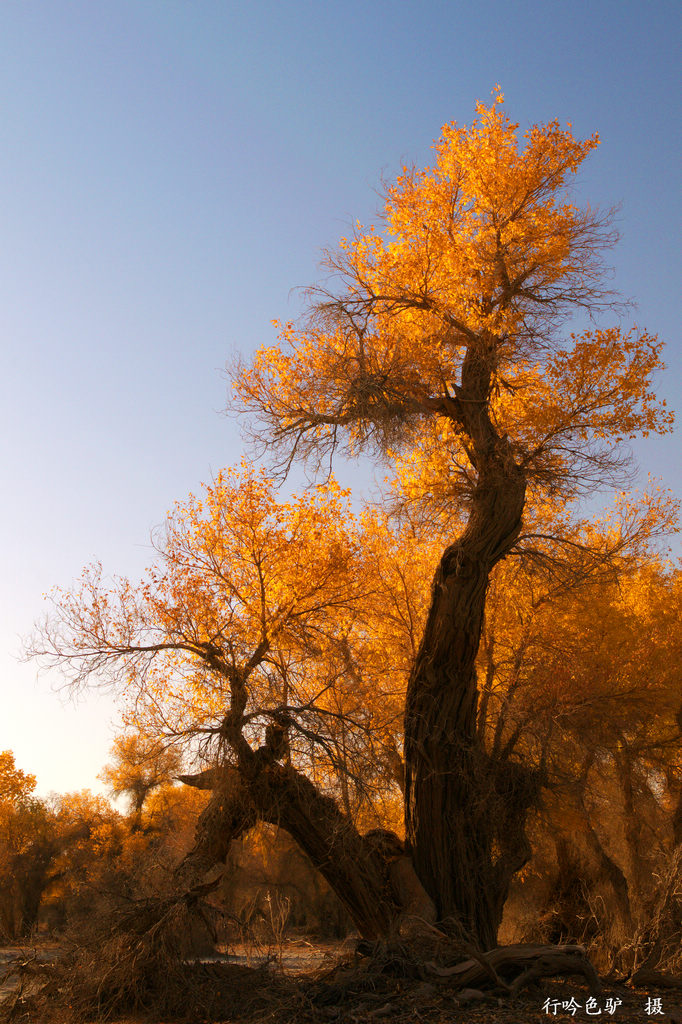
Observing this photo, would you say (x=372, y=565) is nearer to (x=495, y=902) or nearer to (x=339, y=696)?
(x=339, y=696)

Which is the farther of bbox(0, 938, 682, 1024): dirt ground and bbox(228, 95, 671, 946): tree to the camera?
bbox(228, 95, 671, 946): tree

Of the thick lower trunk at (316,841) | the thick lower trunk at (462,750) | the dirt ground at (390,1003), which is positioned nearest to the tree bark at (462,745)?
the thick lower trunk at (462,750)

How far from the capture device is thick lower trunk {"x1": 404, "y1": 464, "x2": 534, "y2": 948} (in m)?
12.0

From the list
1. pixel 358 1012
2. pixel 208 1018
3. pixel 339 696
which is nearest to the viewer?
pixel 358 1012

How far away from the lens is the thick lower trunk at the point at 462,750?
1202 centimetres

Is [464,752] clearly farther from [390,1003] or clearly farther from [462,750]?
[390,1003]

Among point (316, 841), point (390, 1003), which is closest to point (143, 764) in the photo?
point (316, 841)

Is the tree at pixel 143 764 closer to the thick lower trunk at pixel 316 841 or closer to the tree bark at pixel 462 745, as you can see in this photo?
the thick lower trunk at pixel 316 841

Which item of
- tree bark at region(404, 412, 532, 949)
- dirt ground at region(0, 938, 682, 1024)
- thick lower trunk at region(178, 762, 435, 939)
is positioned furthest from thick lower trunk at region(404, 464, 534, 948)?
dirt ground at region(0, 938, 682, 1024)

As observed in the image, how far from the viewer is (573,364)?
12.9 m

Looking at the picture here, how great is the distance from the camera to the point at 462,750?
1226 cm

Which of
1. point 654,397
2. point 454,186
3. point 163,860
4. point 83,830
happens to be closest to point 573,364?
point 654,397

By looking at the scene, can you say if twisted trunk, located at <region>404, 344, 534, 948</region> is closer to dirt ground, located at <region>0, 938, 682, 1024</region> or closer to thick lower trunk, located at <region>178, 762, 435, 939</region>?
thick lower trunk, located at <region>178, 762, 435, 939</region>

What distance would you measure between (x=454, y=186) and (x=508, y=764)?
1035 cm
